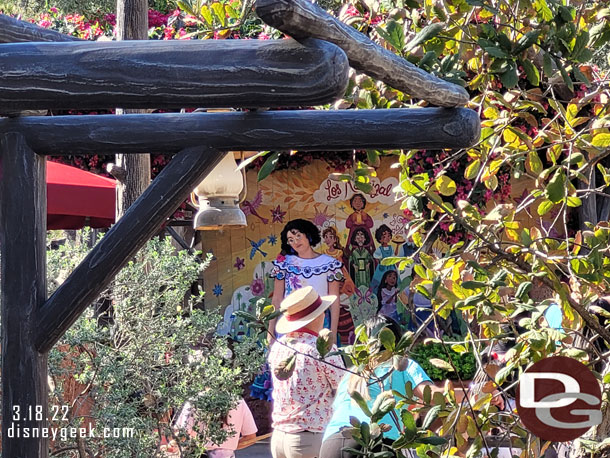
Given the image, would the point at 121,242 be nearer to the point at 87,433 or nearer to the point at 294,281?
the point at 87,433

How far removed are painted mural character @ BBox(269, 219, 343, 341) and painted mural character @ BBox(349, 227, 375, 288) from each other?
159 centimetres

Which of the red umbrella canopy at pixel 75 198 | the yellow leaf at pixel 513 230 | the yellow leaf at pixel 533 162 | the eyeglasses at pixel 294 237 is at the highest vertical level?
the yellow leaf at pixel 533 162

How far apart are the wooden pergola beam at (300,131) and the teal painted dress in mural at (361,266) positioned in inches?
249

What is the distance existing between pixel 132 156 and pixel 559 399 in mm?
3284

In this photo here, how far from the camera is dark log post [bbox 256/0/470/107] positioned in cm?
158

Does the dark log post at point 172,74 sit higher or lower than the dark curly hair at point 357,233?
higher

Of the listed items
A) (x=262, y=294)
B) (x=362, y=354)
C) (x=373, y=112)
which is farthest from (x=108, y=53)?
(x=262, y=294)

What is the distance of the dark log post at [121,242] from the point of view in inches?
85.8

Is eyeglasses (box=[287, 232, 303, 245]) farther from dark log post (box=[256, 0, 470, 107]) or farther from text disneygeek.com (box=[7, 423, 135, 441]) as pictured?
dark log post (box=[256, 0, 470, 107])

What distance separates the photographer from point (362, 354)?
2385mm

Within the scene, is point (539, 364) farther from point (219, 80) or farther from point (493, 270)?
point (219, 80)

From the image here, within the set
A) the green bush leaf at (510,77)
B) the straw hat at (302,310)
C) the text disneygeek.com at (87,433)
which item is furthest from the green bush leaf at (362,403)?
the straw hat at (302,310)

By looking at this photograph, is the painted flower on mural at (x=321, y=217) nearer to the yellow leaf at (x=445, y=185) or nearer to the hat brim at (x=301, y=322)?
the hat brim at (x=301, y=322)

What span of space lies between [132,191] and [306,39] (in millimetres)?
3231
